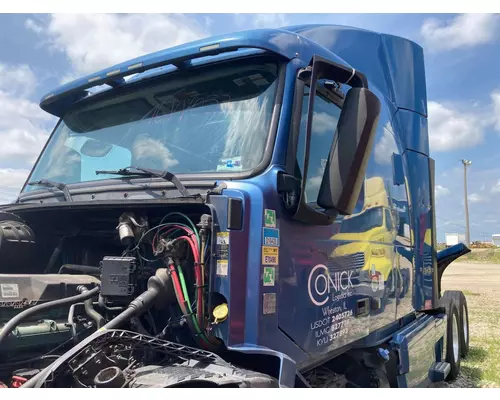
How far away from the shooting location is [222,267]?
7.85 feet

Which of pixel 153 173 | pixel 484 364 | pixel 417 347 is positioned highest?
pixel 153 173

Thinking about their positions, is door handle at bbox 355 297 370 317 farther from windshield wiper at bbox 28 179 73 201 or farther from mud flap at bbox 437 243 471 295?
mud flap at bbox 437 243 471 295

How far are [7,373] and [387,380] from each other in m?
2.82

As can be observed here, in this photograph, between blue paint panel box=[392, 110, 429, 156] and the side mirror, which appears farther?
blue paint panel box=[392, 110, 429, 156]

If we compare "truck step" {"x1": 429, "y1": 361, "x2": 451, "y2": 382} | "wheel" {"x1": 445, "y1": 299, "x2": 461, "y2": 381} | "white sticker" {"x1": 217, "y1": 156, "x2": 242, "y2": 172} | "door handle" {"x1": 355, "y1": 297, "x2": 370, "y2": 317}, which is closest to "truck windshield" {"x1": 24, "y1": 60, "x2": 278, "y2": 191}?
"white sticker" {"x1": 217, "y1": 156, "x2": 242, "y2": 172}

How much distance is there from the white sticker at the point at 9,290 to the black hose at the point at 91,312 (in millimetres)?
332

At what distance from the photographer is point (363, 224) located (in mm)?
3562

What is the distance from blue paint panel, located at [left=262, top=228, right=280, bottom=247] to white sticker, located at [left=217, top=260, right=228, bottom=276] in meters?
0.22

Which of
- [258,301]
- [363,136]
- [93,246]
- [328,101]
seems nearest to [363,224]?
[328,101]

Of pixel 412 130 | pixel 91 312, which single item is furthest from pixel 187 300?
pixel 412 130

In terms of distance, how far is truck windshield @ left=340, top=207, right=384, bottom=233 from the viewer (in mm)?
3305

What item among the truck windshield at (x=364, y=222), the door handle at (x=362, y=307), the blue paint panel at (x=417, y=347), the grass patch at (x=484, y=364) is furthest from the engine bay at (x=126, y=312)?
the grass patch at (x=484, y=364)

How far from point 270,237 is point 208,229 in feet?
1.06

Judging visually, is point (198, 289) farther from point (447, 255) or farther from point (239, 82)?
point (447, 255)
